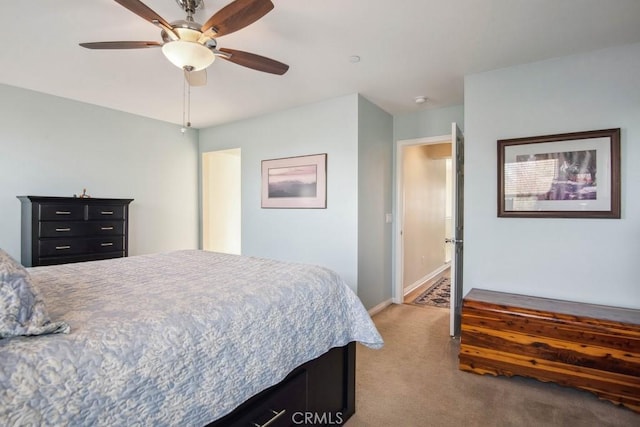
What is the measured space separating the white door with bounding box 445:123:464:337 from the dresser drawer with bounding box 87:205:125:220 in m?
3.69

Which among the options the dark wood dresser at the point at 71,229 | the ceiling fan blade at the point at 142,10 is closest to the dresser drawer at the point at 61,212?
the dark wood dresser at the point at 71,229

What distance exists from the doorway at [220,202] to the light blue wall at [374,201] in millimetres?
2405

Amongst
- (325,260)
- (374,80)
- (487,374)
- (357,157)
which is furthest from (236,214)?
(487,374)

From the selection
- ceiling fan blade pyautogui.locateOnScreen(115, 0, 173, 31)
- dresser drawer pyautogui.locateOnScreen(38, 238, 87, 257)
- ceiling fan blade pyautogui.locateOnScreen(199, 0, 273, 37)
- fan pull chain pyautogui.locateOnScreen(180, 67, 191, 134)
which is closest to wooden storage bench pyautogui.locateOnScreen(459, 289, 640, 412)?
ceiling fan blade pyautogui.locateOnScreen(199, 0, 273, 37)

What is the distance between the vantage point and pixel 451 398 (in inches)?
84.3

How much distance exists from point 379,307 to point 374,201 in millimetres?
1319

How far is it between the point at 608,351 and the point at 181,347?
8.35 ft

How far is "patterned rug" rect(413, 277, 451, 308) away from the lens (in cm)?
427

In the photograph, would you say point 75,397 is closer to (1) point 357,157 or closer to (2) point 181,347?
(2) point 181,347

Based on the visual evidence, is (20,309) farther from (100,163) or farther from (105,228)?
(100,163)

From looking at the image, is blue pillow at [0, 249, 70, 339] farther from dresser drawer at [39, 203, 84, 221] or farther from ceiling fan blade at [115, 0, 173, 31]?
dresser drawer at [39, 203, 84, 221]

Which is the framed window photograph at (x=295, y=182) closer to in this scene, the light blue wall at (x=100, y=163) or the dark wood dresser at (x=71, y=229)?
the light blue wall at (x=100, y=163)

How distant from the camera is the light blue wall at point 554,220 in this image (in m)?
2.36

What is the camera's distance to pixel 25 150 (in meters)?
3.41
